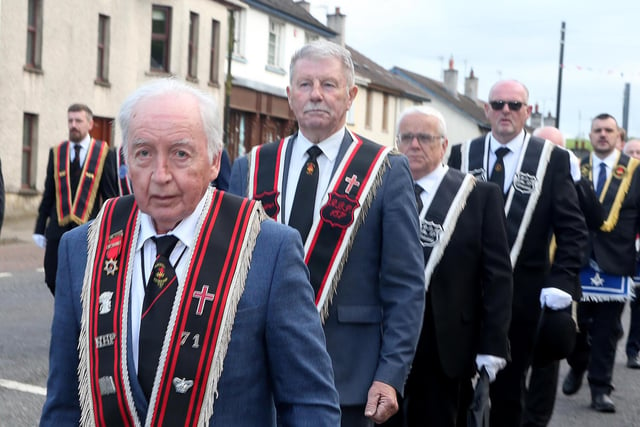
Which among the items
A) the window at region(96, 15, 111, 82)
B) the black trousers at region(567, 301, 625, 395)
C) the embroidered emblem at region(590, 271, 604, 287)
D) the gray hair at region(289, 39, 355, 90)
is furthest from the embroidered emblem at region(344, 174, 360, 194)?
the window at region(96, 15, 111, 82)

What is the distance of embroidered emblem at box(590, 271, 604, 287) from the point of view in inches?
364

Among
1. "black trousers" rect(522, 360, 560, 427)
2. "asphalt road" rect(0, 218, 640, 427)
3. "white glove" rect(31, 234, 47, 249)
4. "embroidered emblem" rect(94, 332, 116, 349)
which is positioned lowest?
"asphalt road" rect(0, 218, 640, 427)

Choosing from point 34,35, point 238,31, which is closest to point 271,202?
point 34,35

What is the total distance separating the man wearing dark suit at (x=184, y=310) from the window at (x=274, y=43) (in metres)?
38.6

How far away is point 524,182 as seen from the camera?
631cm

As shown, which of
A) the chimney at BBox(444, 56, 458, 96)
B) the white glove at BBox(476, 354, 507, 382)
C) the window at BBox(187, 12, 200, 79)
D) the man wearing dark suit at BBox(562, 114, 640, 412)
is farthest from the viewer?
the chimney at BBox(444, 56, 458, 96)

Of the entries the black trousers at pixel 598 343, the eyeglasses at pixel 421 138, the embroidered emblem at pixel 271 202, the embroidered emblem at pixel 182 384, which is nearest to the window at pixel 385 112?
the black trousers at pixel 598 343

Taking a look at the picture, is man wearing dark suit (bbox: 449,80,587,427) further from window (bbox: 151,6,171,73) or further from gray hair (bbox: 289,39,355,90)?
window (bbox: 151,6,171,73)

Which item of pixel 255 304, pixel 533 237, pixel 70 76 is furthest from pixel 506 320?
pixel 70 76

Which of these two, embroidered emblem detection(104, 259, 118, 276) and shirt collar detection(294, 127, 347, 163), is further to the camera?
shirt collar detection(294, 127, 347, 163)

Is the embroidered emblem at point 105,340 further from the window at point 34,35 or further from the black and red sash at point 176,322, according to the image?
the window at point 34,35

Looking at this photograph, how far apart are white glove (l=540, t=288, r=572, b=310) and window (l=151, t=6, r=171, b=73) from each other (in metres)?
28.0

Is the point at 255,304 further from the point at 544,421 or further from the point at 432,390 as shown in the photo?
the point at 544,421

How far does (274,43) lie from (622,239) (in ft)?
108
